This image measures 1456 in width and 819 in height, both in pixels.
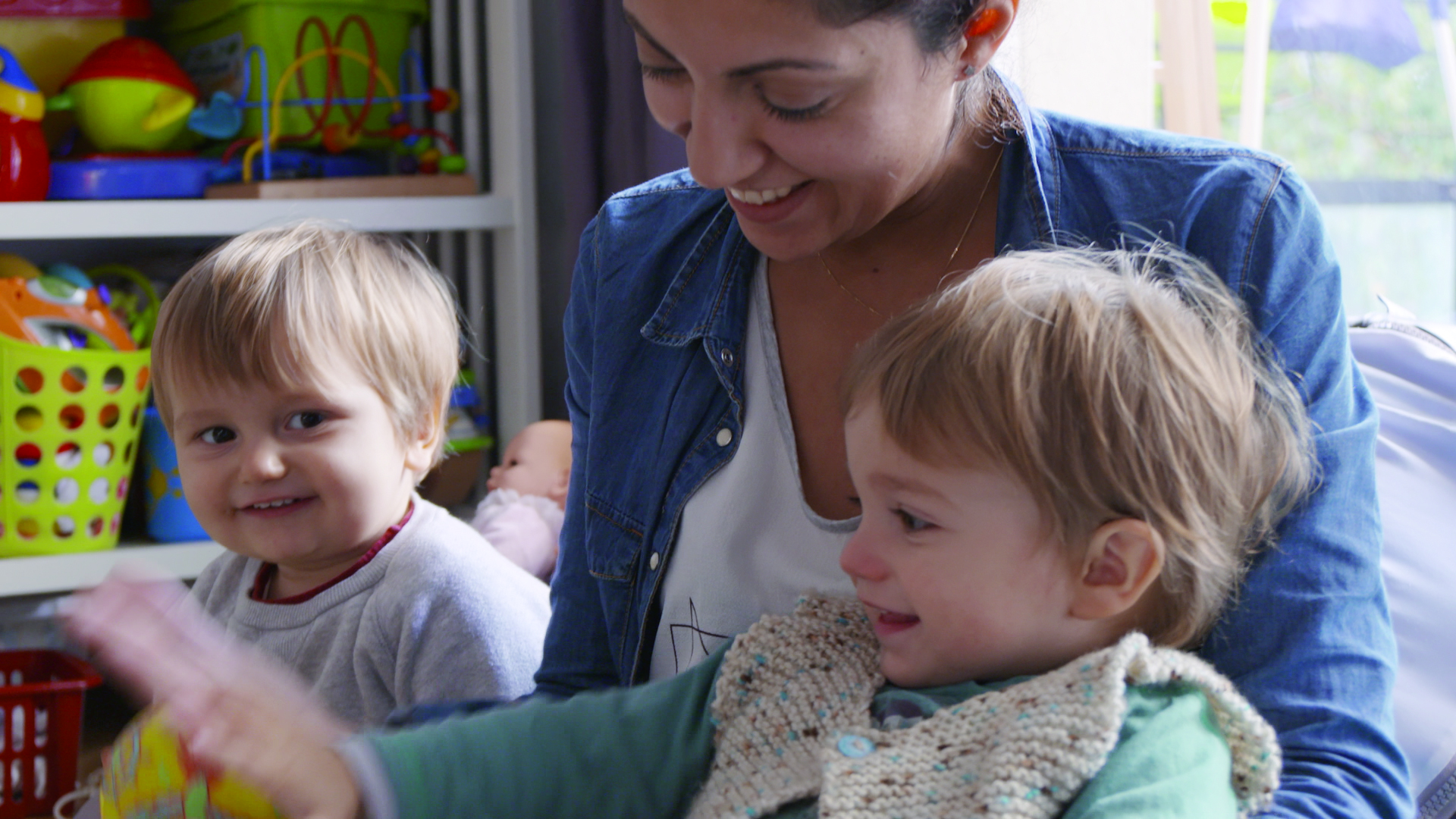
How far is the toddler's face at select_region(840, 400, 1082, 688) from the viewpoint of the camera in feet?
2.68

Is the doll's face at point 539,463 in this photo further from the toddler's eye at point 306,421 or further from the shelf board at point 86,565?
the toddler's eye at point 306,421

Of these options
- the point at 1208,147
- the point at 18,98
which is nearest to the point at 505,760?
the point at 1208,147

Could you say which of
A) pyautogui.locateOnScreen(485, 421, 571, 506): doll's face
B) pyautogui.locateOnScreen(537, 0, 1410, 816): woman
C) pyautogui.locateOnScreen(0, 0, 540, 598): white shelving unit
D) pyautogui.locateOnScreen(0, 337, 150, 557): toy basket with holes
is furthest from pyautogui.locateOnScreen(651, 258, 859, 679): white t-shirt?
pyautogui.locateOnScreen(0, 337, 150, 557): toy basket with holes

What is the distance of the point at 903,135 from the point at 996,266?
0.43 feet

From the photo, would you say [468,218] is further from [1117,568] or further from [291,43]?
[1117,568]

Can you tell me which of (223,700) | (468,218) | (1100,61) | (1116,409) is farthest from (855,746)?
(468,218)

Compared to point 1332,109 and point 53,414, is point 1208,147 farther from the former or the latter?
point 53,414

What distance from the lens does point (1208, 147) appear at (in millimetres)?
995

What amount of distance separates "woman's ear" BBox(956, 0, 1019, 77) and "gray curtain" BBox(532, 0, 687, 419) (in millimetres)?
938

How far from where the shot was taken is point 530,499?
2020mm

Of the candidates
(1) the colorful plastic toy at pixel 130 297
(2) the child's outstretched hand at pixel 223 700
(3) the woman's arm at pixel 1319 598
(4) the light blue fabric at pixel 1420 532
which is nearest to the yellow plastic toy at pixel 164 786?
(2) the child's outstretched hand at pixel 223 700

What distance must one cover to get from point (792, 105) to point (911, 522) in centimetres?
30

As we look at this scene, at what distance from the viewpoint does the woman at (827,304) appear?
2.81 feet

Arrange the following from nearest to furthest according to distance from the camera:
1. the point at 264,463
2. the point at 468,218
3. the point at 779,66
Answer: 1. the point at 779,66
2. the point at 264,463
3. the point at 468,218
